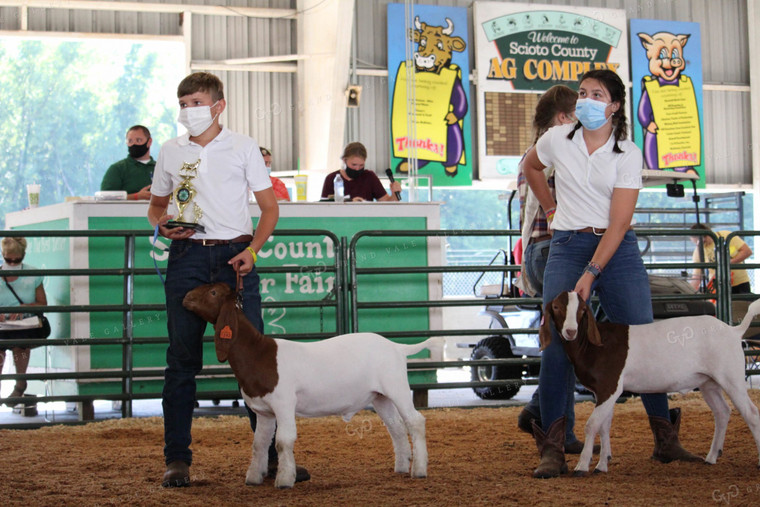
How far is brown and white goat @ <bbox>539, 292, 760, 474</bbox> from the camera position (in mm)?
3184

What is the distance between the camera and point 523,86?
45.0 feet

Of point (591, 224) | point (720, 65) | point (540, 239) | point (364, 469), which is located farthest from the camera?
point (720, 65)

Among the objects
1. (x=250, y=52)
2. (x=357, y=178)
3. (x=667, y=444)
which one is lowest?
(x=667, y=444)

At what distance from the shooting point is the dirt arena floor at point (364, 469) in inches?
114

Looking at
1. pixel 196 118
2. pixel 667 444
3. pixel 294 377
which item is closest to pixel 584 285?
pixel 667 444

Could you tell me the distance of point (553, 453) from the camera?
10.7 ft

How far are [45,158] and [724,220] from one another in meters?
18.7

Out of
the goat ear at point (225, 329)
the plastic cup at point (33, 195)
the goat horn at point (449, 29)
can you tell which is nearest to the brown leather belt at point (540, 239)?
the goat ear at point (225, 329)

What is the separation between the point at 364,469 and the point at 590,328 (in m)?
1.17

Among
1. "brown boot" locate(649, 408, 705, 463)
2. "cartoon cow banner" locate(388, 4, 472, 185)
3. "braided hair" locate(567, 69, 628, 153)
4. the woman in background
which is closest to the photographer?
"braided hair" locate(567, 69, 628, 153)

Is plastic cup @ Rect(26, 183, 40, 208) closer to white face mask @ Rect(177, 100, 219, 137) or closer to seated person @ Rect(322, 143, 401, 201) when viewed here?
seated person @ Rect(322, 143, 401, 201)

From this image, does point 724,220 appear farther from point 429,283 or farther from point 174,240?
point 174,240

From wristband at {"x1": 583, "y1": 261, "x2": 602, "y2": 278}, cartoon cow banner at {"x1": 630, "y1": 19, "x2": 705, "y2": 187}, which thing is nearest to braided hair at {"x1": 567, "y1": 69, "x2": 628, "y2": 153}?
wristband at {"x1": 583, "y1": 261, "x2": 602, "y2": 278}

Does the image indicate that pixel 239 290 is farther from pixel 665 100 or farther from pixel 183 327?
pixel 665 100
